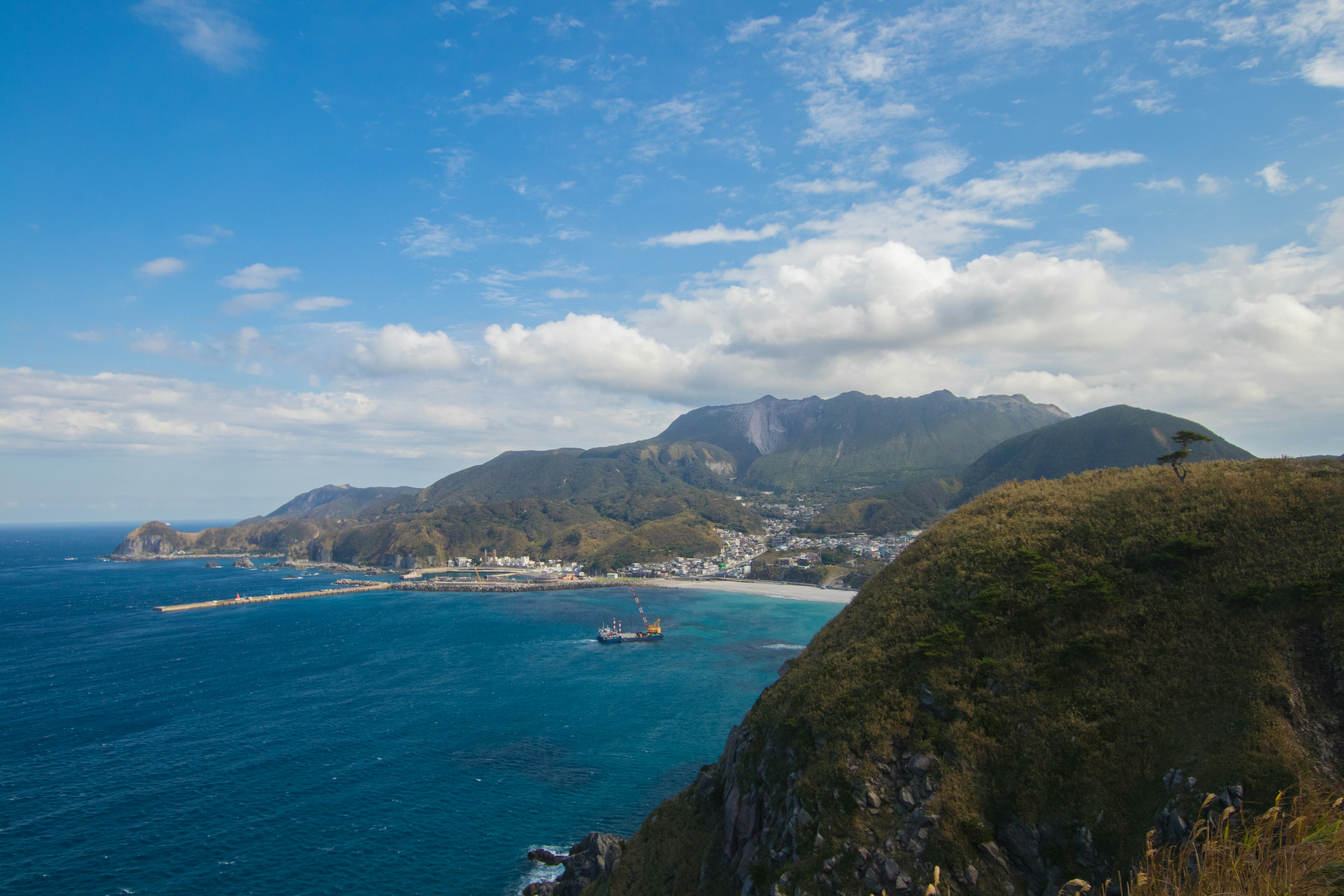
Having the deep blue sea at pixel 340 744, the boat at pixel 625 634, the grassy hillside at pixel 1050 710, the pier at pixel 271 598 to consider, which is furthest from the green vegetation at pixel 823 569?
the grassy hillside at pixel 1050 710

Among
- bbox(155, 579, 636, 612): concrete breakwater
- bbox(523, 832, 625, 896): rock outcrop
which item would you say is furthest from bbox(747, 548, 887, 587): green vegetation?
bbox(523, 832, 625, 896): rock outcrop

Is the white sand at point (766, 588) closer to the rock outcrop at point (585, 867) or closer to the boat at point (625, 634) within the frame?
the boat at point (625, 634)

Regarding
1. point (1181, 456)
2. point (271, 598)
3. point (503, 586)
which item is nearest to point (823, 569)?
point (503, 586)

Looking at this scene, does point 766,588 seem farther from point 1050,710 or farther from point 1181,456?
point 1050,710

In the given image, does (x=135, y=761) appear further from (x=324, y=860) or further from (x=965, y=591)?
(x=965, y=591)

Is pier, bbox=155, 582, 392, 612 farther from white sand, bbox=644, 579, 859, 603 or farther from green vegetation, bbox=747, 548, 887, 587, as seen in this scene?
green vegetation, bbox=747, 548, 887, 587

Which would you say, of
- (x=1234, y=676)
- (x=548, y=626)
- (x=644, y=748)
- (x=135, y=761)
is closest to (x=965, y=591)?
(x=1234, y=676)
